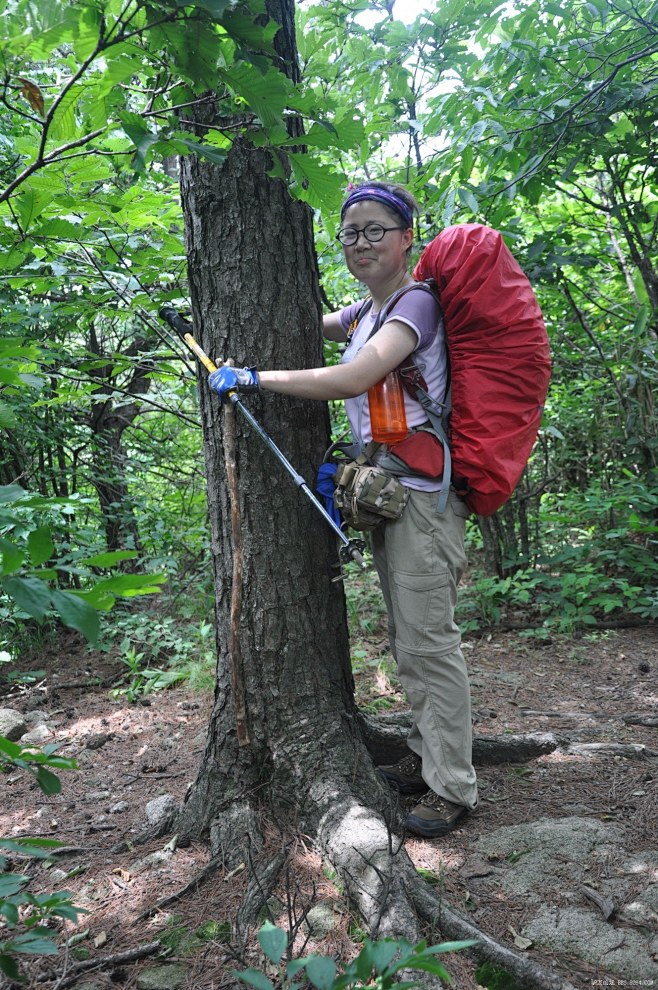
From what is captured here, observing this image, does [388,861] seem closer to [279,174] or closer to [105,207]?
[279,174]

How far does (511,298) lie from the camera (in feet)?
8.54

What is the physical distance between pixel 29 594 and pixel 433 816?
6.89ft

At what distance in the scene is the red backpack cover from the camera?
2.60m

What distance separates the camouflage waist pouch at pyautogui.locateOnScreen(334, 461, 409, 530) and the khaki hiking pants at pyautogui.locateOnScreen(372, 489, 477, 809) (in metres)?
0.09

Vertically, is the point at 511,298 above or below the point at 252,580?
above

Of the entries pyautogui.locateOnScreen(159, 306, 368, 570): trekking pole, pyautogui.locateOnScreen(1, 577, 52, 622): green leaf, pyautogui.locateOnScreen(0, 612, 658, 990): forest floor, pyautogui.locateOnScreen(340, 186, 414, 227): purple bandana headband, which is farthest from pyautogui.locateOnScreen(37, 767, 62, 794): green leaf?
pyautogui.locateOnScreen(340, 186, 414, 227): purple bandana headband

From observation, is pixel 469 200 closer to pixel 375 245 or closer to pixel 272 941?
pixel 375 245

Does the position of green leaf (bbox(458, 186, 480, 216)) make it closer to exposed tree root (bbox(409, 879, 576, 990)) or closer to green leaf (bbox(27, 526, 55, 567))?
green leaf (bbox(27, 526, 55, 567))

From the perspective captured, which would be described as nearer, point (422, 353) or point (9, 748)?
point (9, 748)

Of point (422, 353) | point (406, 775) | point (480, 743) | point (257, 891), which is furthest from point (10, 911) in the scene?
point (480, 743)

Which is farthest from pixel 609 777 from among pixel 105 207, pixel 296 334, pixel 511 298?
pixel 105 207

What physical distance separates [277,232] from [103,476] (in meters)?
4.08

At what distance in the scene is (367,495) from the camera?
8.39 feet

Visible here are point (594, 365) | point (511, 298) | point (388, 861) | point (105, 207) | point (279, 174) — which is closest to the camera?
point (279, 174)
